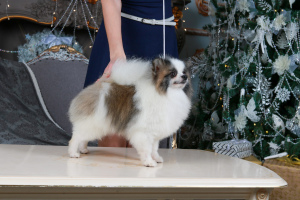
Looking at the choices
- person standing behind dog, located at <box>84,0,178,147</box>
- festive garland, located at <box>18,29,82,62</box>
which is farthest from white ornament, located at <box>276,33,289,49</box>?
festive garland, located at <box>18,29,82,62</box>

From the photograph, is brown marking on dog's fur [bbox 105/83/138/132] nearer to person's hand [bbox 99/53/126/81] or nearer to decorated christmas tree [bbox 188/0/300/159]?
person's hand [bbox 99/53/126/81]

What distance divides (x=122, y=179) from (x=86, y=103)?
28 cm

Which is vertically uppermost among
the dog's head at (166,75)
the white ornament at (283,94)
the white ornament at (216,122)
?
the dog's head at (166,75)

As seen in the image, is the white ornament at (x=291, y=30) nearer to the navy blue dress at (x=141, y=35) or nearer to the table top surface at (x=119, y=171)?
the navy blue dress at (x=141, y=35)

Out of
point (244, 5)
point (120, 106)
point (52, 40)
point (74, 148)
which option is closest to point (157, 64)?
point (120, 106)

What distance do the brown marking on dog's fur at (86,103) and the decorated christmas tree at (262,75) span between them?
4.01 feet

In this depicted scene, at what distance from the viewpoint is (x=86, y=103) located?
3.41ft

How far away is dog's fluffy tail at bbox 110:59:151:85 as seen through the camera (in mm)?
1033

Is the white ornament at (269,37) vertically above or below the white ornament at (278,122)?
above

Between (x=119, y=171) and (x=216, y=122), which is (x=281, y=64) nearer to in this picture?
(x=216, y=122)

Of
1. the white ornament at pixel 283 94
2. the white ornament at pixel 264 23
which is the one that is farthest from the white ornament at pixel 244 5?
the white ornament at pixel 283 94

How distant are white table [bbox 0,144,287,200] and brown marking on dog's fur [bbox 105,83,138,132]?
123 mm

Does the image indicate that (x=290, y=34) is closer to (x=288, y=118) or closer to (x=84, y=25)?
(x=288, y=118)

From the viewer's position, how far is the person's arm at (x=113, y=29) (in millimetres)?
1148
